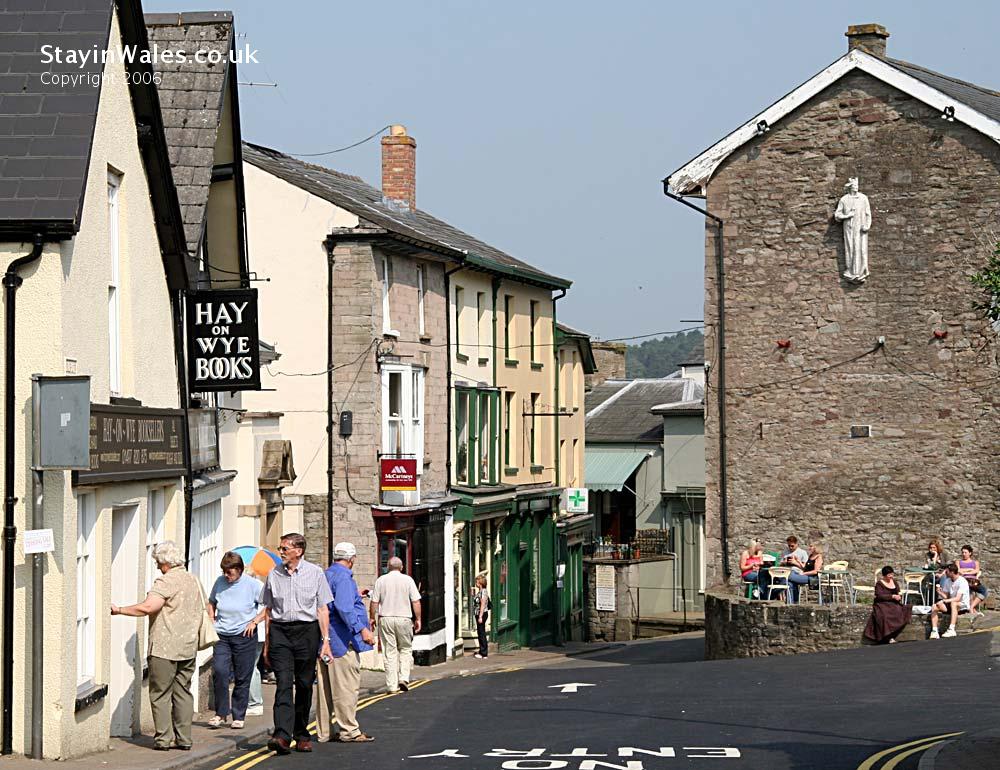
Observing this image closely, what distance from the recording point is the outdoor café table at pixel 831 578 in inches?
1059

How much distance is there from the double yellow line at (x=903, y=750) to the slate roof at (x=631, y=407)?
39.7 metres

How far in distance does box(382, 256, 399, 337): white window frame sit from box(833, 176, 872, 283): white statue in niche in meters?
9.15

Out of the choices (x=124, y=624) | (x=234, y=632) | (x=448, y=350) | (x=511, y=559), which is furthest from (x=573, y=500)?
(x=124, y=624)

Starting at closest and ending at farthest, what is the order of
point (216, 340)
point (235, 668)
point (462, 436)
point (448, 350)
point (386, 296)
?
point (235, 668) → point (216, 340) → point (386, 296) → point (448, 350) → point (462, 436)

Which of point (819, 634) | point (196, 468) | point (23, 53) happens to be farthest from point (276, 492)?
point (23, 53)

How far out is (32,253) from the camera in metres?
12.1

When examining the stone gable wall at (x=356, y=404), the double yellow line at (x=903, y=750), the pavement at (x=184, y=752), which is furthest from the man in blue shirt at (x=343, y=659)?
the stone gable wall at (x=356, y=404)

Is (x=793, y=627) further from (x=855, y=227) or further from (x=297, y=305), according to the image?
(x=297, y=305)

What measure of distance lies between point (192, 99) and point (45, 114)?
253 inches

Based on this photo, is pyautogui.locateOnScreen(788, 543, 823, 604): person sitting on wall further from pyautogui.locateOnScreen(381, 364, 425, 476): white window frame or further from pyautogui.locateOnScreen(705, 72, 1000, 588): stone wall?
pyautogui.locateOnScreen(381, 364, 425, 476): white window frame

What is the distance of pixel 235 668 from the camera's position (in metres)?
15.2

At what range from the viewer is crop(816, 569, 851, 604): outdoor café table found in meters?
26.9

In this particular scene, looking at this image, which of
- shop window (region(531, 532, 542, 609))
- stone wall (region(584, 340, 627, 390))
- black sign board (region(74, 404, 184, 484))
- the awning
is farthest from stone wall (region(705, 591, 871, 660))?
stone wall (region(584, 340, 627, 390))

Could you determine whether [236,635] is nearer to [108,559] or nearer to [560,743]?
[108,559]
